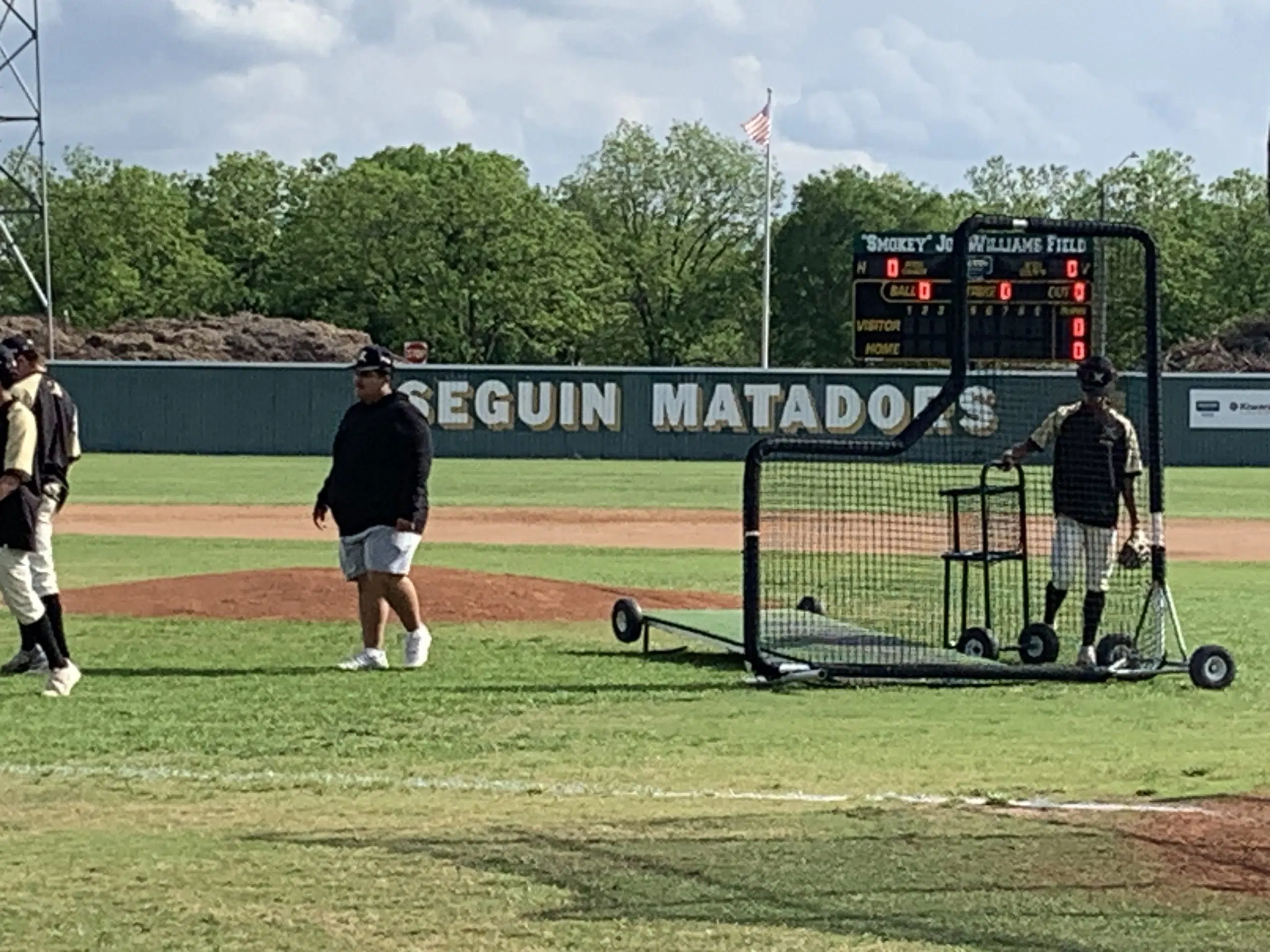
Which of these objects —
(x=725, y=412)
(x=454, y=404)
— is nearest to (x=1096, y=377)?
(x=725, y=412)

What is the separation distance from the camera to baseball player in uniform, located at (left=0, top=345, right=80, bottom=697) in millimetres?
11109

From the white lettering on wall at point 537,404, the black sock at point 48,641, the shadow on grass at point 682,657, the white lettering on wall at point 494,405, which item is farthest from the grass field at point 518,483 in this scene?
the black sock at point 48,641

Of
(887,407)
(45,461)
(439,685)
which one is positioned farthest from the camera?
(887,407)

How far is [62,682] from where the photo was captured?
36.6 ft

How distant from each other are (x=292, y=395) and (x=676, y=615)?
3723 centimetres

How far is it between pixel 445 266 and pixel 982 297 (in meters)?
59.0

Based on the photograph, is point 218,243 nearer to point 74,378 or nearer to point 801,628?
point 74,378

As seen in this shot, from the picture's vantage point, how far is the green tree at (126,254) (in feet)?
278

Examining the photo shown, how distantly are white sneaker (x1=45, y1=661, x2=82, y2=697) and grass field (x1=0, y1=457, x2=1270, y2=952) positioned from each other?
0.32ft

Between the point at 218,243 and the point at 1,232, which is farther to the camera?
the point at 218,243

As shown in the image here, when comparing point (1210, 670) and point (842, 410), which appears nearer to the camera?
point (1210, 670)

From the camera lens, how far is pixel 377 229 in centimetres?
8488

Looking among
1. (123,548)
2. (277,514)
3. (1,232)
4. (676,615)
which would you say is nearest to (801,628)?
(676,615)

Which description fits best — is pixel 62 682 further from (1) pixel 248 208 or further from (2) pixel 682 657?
(1) pixel 248 208
